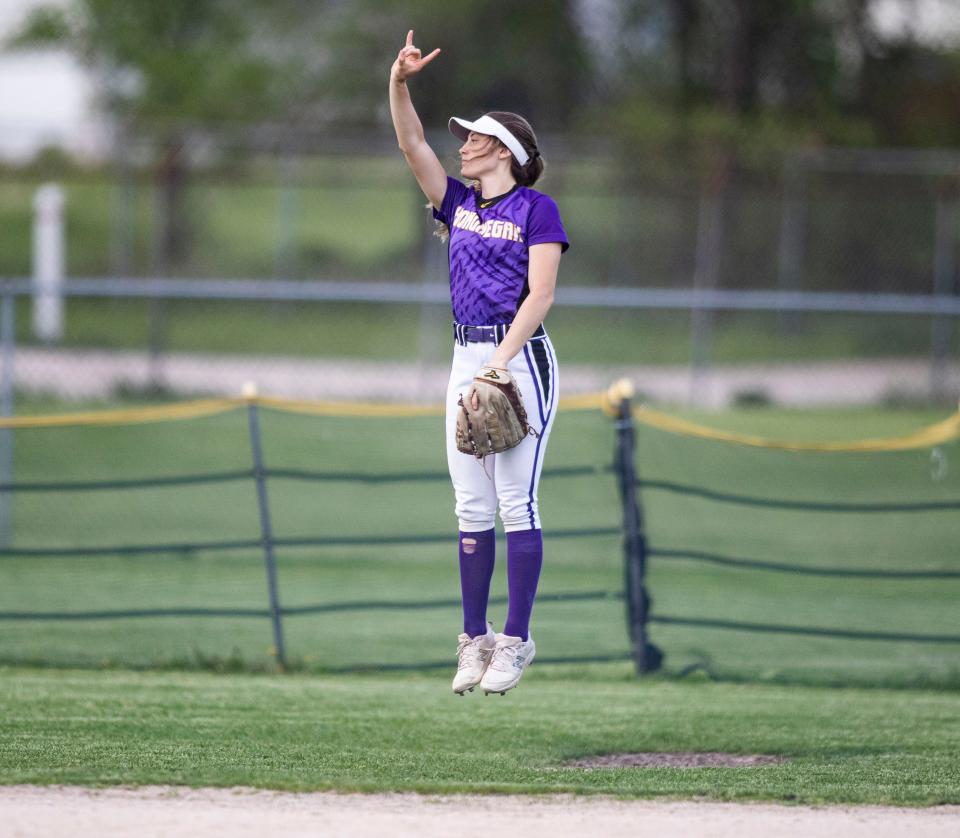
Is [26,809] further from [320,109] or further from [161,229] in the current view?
[320,109]

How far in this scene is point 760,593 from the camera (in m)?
10.1

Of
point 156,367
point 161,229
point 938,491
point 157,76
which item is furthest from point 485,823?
point 157,76

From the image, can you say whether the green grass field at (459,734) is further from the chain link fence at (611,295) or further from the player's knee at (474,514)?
the chain link fence at (611,295)

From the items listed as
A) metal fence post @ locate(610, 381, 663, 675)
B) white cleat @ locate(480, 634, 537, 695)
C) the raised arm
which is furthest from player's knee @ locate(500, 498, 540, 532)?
metal fence post @ locate(610, 381, 663, 675)

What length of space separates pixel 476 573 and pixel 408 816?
1.08 metres

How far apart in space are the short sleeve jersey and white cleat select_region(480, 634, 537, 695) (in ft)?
4.03

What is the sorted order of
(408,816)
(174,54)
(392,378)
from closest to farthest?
(408,816)
(392,378)
(174,54)

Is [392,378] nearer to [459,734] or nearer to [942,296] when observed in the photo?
[942,296]

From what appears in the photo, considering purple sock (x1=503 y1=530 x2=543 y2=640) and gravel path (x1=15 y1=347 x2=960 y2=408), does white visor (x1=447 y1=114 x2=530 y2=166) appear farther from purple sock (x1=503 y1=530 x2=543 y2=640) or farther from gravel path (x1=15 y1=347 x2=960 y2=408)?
gravel path (x1=15 y1=347 x2=960 y2=408)

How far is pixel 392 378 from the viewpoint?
15250 mm

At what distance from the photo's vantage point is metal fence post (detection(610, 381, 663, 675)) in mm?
7949

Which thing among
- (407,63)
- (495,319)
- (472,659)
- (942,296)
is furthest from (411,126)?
(942,296)

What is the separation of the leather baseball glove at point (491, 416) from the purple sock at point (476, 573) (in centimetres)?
42

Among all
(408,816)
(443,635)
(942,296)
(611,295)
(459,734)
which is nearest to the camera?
(408,816)
